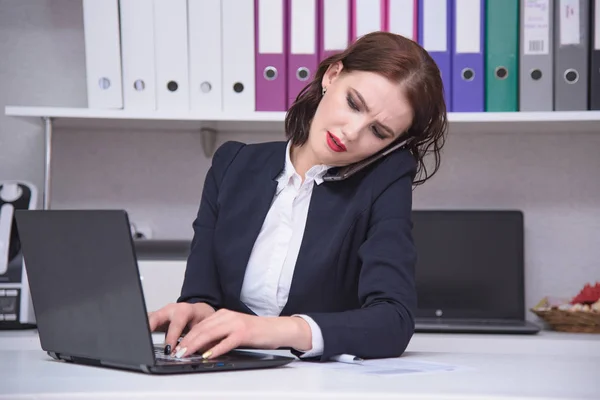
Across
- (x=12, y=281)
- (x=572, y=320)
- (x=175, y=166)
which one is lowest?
(x=572, y=320)

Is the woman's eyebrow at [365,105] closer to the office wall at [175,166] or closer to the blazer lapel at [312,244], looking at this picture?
the blazer lapel at [312,244]

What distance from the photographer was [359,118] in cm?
122

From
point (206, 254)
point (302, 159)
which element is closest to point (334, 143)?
point (302, 159)

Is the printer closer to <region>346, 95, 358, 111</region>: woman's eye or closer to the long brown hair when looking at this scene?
the long brown hair

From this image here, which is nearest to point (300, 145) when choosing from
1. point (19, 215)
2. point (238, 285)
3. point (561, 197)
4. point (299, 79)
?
point (238, 285)

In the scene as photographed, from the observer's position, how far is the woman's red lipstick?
4.02ft

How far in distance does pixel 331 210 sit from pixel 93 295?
1.60 feet

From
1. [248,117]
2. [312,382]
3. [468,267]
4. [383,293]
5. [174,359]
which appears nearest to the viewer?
[312,382]

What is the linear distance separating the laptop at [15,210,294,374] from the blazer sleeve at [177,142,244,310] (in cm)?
31

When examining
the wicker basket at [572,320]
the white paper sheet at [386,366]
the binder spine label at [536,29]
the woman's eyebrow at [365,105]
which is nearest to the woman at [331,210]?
the woman's eyebrow at [365,105]

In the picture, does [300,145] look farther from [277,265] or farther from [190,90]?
[190,90]

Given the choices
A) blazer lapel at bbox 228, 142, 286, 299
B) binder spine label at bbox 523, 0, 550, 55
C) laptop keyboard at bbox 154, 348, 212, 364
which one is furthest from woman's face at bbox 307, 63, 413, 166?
binder spine label at bbox 523, 0, 550, 55

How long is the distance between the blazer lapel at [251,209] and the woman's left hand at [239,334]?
1.01 ft

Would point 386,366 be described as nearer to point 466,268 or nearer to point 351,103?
point 351,103
